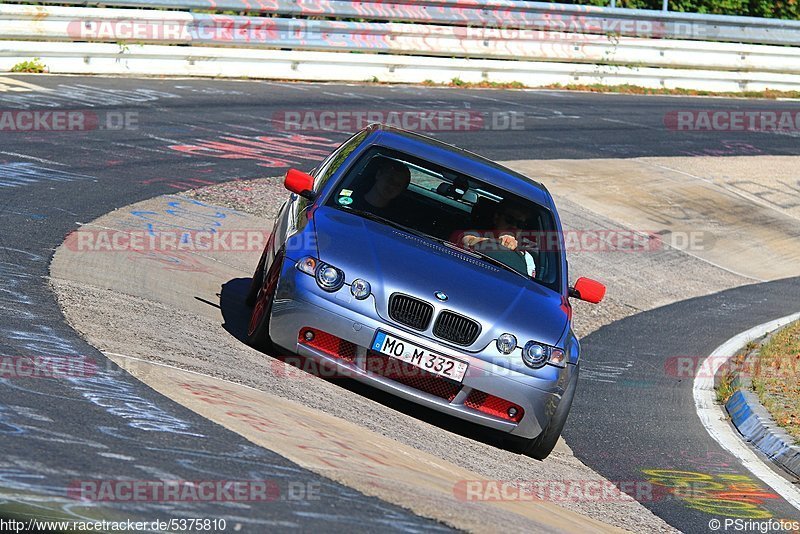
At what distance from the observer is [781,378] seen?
10.4 m

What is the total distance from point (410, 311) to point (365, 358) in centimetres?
38

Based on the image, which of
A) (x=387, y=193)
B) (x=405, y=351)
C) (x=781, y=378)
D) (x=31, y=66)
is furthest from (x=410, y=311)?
(x=31, y=66)

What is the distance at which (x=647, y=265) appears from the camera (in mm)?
14602

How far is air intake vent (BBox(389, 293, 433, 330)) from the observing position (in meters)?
7.34

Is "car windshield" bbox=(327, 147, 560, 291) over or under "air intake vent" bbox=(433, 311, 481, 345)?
over

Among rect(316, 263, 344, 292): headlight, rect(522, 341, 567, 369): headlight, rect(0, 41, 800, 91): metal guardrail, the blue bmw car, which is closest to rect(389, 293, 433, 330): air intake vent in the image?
the blue bmw car

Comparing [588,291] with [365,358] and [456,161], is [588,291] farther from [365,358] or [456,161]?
[365,358]

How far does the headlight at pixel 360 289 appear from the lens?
7340 millimetres

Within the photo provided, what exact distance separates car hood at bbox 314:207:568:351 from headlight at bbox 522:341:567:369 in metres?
0.04

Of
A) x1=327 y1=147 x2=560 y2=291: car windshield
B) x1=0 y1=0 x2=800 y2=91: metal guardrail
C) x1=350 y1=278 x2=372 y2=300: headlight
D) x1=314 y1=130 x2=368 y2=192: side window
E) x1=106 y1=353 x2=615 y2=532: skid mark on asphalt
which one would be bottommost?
x1=106 y1=353 x2=615 y2=532: skid mark on asphalt

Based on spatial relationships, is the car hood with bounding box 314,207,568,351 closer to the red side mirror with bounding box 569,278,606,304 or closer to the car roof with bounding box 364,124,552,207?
the red side mirror with bounding box 569,278,606,304

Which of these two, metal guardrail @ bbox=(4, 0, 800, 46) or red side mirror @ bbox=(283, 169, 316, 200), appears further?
metal guardrail @ bbox=(4, 0, 800, 46)

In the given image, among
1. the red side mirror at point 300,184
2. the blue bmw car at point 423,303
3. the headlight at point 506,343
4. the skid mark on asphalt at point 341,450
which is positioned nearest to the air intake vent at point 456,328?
the blue bmw car at point 423,303

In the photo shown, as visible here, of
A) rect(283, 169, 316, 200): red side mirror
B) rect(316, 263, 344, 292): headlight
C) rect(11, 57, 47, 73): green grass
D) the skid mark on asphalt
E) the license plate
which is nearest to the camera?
the skid mark on asphalt
